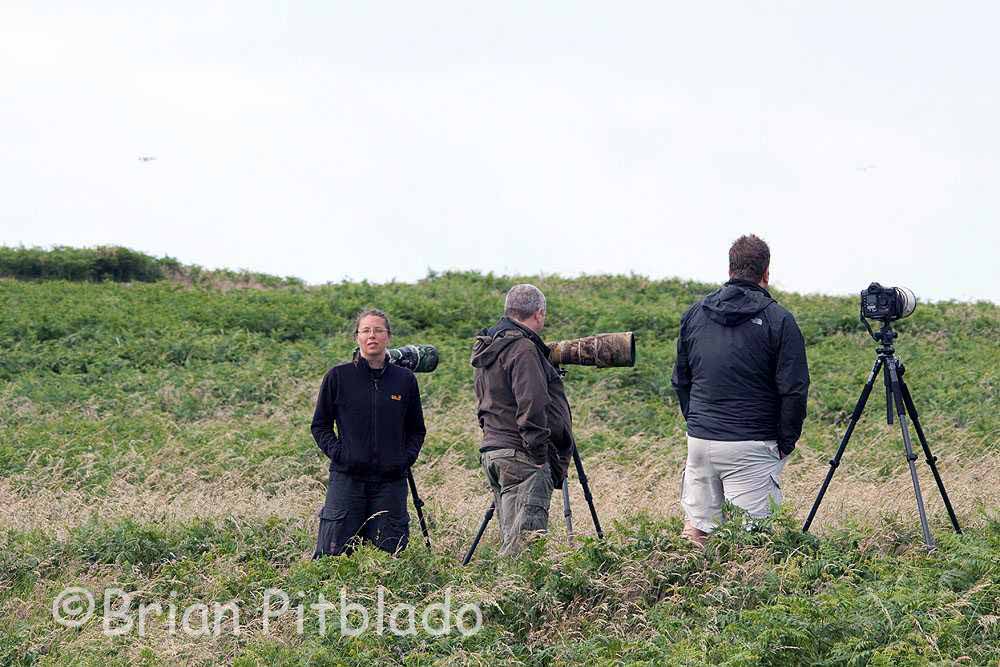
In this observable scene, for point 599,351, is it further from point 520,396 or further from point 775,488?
point 775,488

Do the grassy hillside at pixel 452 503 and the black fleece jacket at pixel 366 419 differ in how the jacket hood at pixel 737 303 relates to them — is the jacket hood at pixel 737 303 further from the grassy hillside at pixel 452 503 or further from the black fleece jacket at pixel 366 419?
the black fleece jacket at pixel 366 419

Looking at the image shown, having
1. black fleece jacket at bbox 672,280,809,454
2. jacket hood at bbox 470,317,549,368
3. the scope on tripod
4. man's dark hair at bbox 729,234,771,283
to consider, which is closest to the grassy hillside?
black fleece jacket at bbox 672,280,809,454

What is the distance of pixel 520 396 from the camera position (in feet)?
21.5

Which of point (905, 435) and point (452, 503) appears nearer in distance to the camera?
point (905, 435)

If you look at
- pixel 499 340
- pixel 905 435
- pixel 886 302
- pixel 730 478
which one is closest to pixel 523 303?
pixel 499 340

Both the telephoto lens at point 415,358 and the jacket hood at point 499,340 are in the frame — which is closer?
the jacket hood at point 499,340

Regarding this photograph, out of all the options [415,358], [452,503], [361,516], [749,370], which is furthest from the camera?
[452,503]

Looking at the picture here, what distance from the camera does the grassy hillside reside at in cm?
569

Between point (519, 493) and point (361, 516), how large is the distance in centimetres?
115

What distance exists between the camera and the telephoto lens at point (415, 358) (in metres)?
7.68

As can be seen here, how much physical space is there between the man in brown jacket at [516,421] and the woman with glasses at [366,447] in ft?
2.10

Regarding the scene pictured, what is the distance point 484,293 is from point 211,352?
720cm

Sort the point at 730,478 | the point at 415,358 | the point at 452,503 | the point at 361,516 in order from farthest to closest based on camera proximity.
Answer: the point at 452,503 < the point at 415,358 < the point at 361,516 < the point at 730,478

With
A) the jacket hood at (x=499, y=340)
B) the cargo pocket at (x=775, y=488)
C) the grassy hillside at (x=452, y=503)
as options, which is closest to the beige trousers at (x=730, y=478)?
the cargo pocket at (x=775, y=488)
